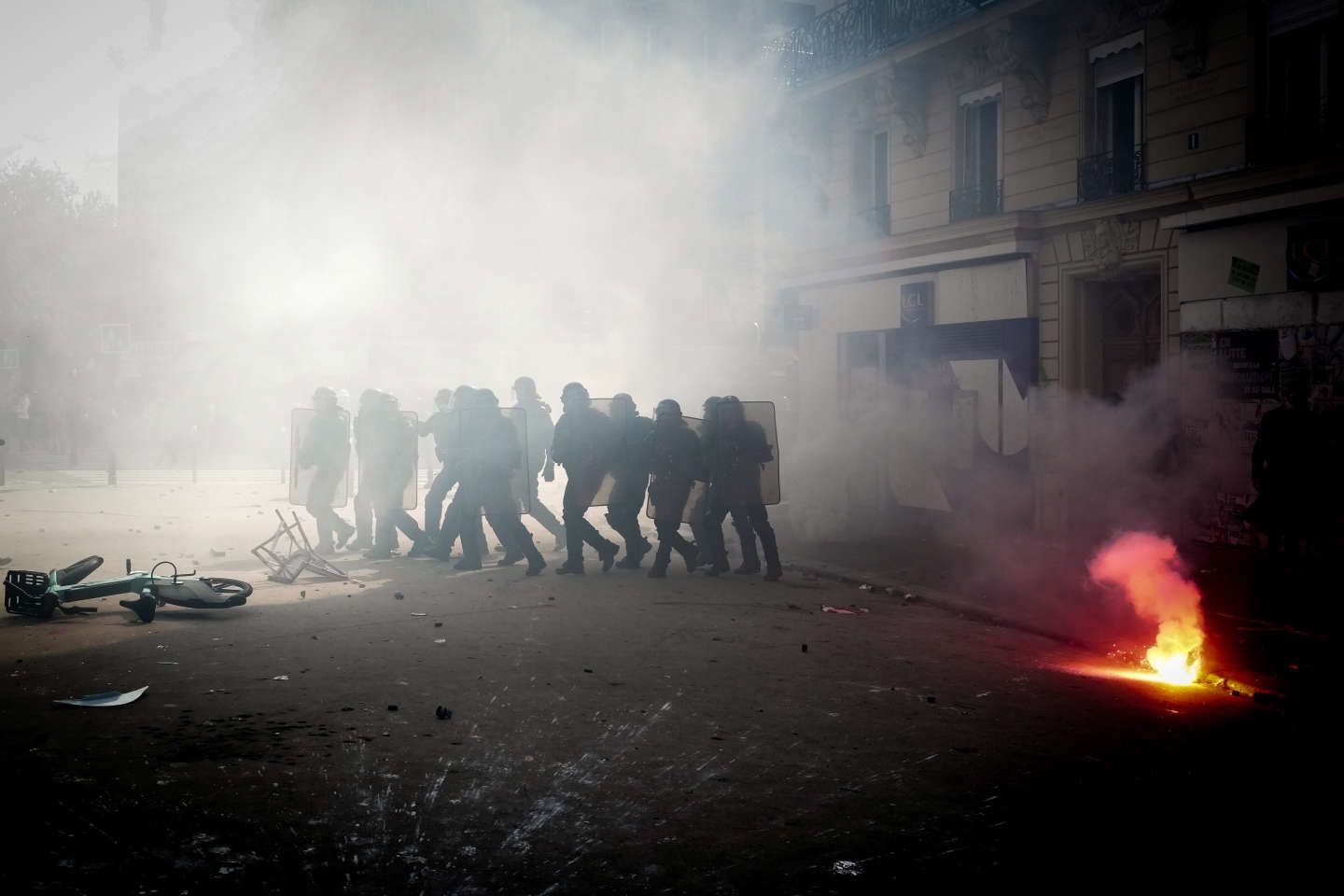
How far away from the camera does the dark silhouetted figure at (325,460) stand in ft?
43.7

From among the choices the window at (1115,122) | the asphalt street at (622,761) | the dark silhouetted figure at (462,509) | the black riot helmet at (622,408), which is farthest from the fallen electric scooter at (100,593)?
the window at (1115,122)

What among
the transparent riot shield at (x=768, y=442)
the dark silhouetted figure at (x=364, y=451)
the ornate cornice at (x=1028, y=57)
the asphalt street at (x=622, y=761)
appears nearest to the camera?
the asphalt street at (x=622, y=761)

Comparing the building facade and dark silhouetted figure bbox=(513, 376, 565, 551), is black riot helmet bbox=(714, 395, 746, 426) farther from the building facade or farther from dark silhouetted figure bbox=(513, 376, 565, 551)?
the building facade

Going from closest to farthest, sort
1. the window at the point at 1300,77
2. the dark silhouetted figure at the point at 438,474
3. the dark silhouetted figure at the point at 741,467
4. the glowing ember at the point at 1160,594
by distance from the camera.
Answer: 1. the glowing ember at the point at 1160,594
2. the window at the point at 1300,77
3. the dark silhouetted figure at the point at 741,467
4. the dark silhouetted figure at the point at 438,474

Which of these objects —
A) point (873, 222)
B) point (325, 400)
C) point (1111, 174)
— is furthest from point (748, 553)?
point (873, 222)

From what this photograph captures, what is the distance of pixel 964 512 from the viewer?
15.1m

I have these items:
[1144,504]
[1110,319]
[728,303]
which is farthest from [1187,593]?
[728,303]

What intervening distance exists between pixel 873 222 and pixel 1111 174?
4540 millimetres

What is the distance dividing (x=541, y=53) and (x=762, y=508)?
61.3 ft

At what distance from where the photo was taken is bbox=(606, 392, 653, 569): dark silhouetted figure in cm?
1166

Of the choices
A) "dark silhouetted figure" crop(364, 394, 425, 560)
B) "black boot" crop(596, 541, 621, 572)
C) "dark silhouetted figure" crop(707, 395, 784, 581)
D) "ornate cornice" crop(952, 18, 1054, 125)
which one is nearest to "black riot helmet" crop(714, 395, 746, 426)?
"dark silhouetted figure" crop(707, 395, 784, 581)

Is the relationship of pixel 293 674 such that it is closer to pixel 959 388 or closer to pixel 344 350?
pixel 959 388

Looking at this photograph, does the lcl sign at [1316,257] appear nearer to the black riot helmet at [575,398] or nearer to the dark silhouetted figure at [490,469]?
the black riot helmet at [575,398]

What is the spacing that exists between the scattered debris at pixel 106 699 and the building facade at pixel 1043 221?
9532 mm
